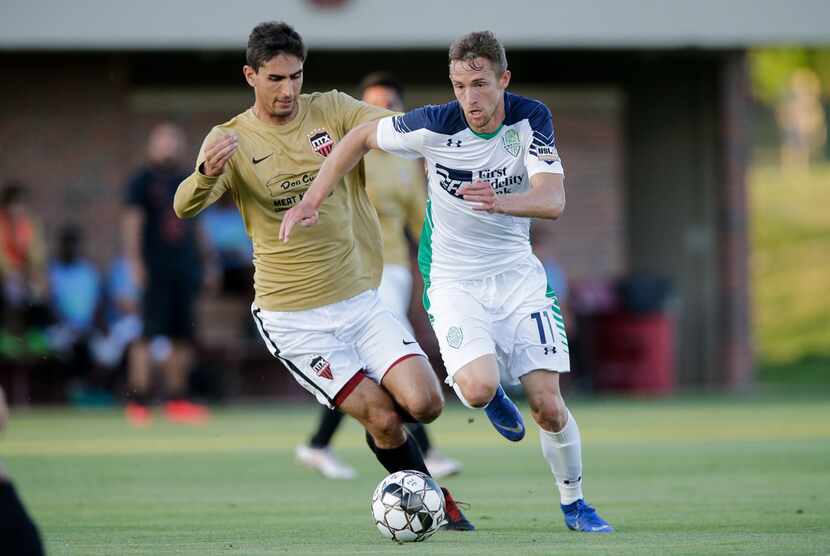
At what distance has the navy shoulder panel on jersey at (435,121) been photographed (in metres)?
7.60

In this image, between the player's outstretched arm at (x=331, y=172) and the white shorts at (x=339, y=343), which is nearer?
the player's outstretched arm at (x=331, y=172)

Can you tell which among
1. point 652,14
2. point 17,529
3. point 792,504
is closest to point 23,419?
point 652,14

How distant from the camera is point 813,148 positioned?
112 ft

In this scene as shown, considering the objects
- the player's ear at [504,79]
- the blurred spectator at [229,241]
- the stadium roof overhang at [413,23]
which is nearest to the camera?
the player's ear at [504,79]

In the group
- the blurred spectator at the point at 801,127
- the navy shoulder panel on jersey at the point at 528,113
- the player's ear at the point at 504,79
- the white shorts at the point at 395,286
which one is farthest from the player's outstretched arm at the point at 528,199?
the blurred spectator at the point at 801,127

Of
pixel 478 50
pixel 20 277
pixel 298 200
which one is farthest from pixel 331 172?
pixel 20 277

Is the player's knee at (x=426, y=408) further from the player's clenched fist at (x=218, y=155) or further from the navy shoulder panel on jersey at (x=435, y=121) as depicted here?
the player's clenched fist at (x=218, y=155)

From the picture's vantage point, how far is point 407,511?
7062 mm

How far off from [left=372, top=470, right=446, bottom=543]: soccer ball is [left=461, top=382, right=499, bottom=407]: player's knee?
2.34ft

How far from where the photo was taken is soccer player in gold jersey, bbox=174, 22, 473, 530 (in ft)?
25.3

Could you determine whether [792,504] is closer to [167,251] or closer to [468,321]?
[468,321]

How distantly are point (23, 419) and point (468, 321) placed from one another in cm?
936

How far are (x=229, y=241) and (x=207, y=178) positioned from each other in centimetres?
1057

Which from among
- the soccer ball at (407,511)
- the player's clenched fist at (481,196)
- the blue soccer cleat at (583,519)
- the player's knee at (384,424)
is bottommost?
the blue soccer cleat at (583,519)
